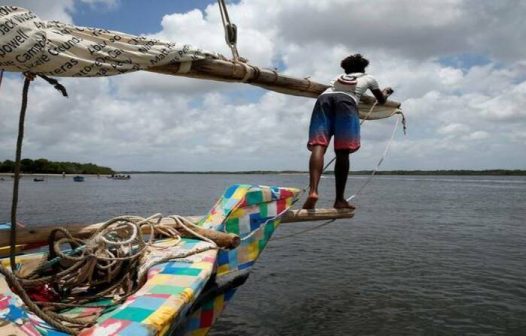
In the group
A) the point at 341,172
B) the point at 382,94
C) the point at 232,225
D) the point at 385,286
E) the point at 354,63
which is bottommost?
the point at 385,286

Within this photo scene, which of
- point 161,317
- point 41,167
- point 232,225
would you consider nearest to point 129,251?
point 232,225

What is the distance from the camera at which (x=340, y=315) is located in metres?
8.00

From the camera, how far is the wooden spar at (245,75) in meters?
4.51

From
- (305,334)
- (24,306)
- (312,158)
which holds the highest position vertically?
(312,158)

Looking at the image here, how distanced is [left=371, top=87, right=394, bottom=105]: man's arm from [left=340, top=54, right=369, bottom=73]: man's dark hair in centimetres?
41

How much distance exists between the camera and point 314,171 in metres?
5.33

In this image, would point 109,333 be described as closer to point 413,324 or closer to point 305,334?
point 305,334

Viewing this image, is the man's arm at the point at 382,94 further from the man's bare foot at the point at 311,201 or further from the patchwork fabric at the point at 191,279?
the patchwork fabric at the point at 191,279

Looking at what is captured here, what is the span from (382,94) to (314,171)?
71.0 inches

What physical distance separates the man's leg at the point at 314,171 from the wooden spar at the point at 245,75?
109cm

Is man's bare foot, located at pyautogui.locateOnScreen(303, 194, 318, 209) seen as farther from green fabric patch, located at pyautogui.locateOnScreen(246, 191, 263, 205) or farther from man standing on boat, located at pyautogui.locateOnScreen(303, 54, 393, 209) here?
green fabric patch, located at pyautogui.locateOnScreen(246, 191, 263, 205)

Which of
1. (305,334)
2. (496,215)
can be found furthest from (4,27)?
(496,215)

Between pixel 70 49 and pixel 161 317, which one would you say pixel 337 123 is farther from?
pixel 161 317

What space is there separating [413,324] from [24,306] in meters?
6.62
